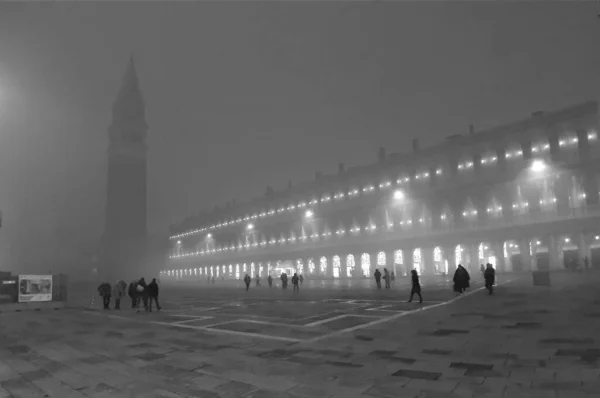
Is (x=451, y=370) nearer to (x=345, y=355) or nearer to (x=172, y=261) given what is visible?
(x=345, y=355)

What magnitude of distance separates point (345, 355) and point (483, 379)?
2578 mm

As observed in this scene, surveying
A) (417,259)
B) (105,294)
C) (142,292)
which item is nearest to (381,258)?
(417,259)

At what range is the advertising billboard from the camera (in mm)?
22516

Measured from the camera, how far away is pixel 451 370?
6.22 m

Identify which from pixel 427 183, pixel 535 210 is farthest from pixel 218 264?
pixel 535 210

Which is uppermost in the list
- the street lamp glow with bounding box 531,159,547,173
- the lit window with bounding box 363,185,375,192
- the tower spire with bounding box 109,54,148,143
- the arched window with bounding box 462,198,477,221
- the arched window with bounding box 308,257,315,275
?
the tower spire with bounding box 109,54,148,143

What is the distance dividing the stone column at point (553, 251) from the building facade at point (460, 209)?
10cm

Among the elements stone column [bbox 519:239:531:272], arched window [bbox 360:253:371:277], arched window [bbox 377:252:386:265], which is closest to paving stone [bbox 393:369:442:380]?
stone column [bbox 519:239:531:272]

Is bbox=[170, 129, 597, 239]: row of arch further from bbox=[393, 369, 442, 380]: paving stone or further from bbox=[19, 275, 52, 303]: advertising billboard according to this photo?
bbox=[393, 369, 442, 380]: paving stone

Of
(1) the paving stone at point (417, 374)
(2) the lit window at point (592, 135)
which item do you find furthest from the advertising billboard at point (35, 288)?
(2) the lit window at point (592, 135)

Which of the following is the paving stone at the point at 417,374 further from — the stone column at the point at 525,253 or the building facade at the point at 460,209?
the stone column at the point at 525,253

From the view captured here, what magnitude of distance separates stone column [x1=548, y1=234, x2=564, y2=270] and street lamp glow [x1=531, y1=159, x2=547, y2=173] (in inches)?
295

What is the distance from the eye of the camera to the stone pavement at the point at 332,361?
18.2ft

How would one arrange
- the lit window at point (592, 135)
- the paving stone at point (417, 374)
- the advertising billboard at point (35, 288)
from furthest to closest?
the lit window at point (592, 135), the advertising billboard at point (35, 288), the paving stone at point (417, 374)
